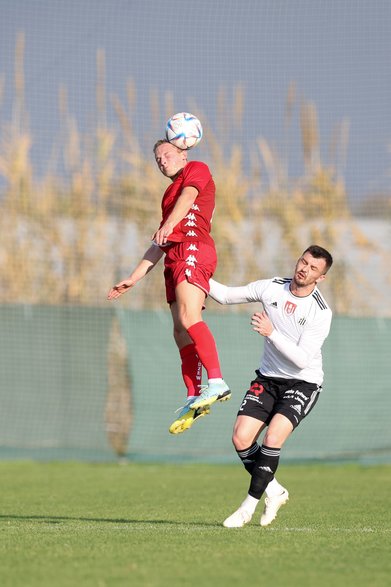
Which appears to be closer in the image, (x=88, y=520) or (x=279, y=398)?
(x=279, y=398)

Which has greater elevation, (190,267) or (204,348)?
(190,267)

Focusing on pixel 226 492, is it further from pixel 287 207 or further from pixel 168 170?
pixel 287 207

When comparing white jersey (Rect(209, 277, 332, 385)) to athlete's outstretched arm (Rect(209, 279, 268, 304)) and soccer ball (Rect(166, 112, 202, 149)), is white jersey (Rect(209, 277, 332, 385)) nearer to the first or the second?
athlete's outstretched arm (Rect(209, 279, 268, 304))

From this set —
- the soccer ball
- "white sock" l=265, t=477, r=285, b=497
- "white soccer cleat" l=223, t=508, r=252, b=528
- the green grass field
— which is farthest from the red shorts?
the green grass field

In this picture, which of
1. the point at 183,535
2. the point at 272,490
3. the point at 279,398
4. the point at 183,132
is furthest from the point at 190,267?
the point at 183,535

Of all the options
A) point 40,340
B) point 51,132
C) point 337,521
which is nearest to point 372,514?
point 337,521

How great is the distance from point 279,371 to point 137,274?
53.1 inches

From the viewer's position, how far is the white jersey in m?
9.04

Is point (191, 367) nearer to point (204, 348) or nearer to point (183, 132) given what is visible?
point (204, 348)

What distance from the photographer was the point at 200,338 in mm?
8773

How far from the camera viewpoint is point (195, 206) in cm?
890

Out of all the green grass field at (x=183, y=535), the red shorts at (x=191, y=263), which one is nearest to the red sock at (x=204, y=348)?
the red shorts at (x=191, y=263)

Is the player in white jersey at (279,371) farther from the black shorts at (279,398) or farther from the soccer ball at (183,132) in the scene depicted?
the soccer ball at (183,132)

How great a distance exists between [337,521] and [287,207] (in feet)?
35.5
